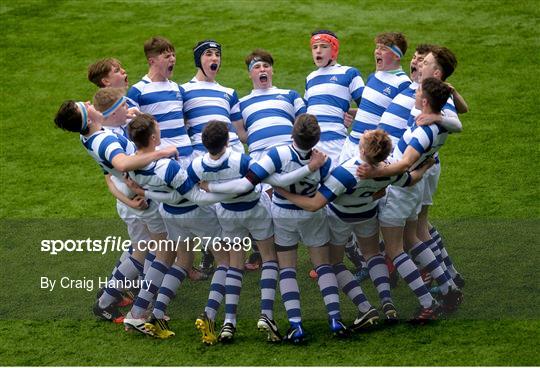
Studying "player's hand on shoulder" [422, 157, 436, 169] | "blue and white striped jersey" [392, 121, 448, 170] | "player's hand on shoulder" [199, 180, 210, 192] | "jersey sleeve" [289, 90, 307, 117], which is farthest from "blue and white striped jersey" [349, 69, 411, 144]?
"player's hand on shoulder" [199, 180, 210, 192]

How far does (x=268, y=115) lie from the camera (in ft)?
30.1

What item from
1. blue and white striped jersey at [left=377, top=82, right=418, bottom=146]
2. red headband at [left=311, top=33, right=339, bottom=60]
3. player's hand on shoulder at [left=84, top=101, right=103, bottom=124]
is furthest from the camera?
red headband at [left=311, top=33, right=339, bottom=60]

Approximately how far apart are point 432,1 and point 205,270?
326 inches

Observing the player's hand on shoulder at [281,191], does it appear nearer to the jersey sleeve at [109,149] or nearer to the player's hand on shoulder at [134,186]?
the player's hand on shoulder at [134,186]

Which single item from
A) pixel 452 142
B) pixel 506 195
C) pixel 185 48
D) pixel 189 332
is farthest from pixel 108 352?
pixel 185 48

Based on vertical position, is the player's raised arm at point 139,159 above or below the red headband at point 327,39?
below

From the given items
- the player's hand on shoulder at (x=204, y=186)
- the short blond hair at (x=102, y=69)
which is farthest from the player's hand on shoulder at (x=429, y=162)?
the short blond hair at (x=102, y=69)

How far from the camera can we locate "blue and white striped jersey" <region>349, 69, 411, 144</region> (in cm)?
920

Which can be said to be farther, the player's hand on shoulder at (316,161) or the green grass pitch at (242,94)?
the green grass pitch at (242,94)

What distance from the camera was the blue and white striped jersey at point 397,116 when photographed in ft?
29.0

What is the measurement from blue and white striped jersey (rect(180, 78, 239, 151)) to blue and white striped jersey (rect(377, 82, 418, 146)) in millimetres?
1403

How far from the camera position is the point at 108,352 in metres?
8.35

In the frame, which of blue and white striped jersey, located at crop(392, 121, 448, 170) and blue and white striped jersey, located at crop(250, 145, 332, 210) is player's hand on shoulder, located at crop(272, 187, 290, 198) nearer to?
blue and white striped jersey, located at crop(250, 145, 332, 210)

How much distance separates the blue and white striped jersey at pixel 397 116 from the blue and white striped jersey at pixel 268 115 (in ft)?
2.67
